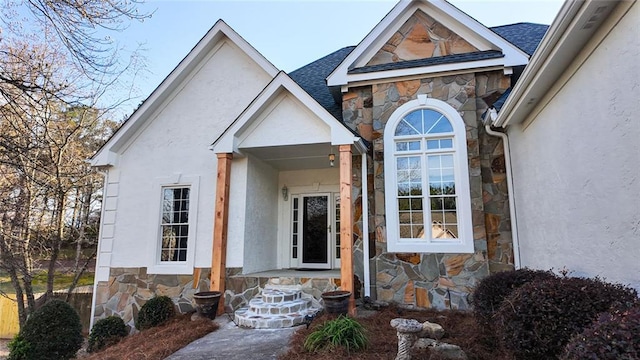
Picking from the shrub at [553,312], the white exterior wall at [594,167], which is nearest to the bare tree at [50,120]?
the white exterior wall at [594,167]

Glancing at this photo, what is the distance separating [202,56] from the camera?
27.7 feet

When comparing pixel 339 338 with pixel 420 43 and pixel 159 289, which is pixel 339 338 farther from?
pixel 420 43

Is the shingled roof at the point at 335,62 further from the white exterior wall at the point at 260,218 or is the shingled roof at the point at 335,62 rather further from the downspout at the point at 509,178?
the white exterior wall at the point at 260,218

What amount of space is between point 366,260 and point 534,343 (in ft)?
12.8

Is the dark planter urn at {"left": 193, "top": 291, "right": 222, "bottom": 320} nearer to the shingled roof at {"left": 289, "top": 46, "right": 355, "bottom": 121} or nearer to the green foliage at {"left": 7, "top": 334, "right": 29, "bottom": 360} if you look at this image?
the green foliage at {"left": 7, "top": 334, "right": 29, "bottom": 360}

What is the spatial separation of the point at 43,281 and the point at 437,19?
1568 centimetres

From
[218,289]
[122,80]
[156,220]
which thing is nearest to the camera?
[218,289]

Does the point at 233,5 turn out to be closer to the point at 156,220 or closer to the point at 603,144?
the point at 156,220

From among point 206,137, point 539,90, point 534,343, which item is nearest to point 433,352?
Answer: point 534,343

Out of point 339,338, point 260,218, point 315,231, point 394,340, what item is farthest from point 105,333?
point 394,340

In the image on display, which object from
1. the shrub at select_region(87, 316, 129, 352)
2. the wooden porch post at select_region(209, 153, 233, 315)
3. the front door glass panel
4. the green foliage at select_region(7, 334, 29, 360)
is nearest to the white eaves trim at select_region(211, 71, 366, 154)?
the wooden porch post at select_region(209, 153, 233, 315)

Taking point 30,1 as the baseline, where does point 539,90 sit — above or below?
below

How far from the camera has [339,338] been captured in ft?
13.9

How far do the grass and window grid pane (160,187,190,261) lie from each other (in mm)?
7121
